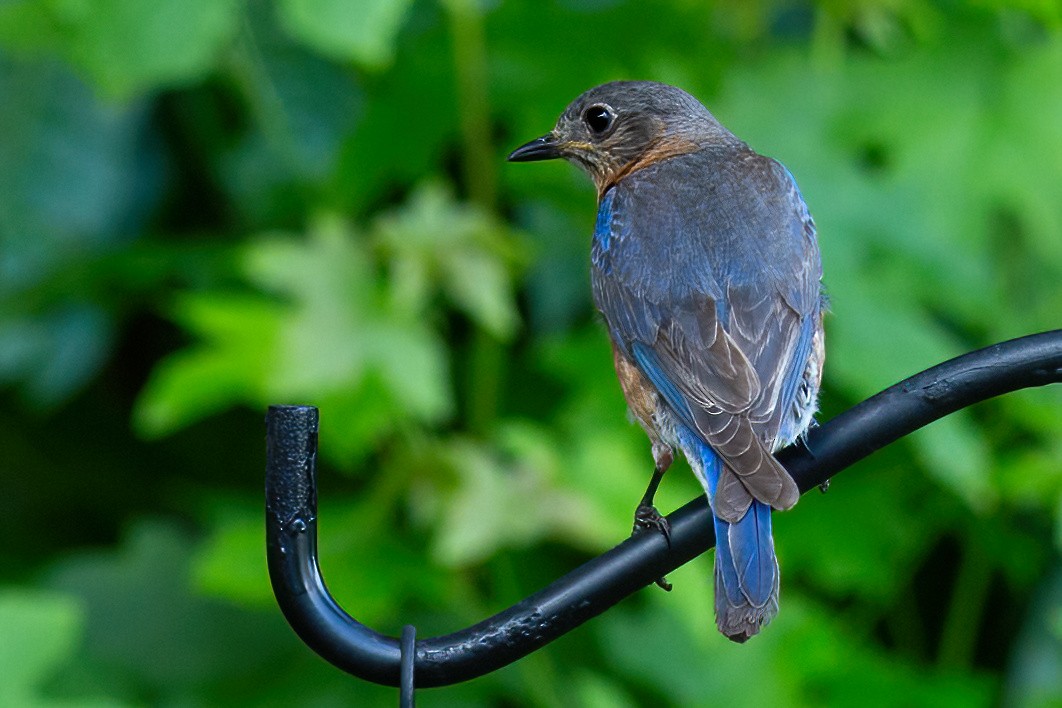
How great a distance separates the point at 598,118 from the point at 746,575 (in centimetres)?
135

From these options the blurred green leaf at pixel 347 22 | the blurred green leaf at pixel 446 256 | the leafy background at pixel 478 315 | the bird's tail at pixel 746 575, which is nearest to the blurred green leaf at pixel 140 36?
the leafy background at pixel 478 315

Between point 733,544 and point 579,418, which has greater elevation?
point 579,418

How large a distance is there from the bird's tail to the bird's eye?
3.97 feet

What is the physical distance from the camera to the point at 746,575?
6.25 feet

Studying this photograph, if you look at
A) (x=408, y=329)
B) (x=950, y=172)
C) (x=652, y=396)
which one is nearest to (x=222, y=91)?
(x=408, y=329)

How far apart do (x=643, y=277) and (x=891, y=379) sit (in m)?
1.10

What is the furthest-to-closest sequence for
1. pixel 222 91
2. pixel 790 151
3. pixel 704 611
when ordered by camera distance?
pixel 222 91
pixel 790 151
pixel 704 611

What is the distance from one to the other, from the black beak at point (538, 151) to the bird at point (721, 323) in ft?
0.70

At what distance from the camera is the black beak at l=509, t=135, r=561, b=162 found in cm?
292

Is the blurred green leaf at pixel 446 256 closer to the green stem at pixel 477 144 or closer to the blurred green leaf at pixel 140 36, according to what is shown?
the green stem at pixel 477 144

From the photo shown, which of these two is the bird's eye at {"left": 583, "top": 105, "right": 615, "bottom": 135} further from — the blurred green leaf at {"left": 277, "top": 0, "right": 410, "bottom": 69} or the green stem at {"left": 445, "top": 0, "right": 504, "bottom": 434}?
the green stem at {"left": 445, "top": 0, "right": 504, "bottom": 434}

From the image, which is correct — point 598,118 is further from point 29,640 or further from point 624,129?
point 29,640

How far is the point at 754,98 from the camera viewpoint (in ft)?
12.8

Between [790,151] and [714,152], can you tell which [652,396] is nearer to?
[714,152]
